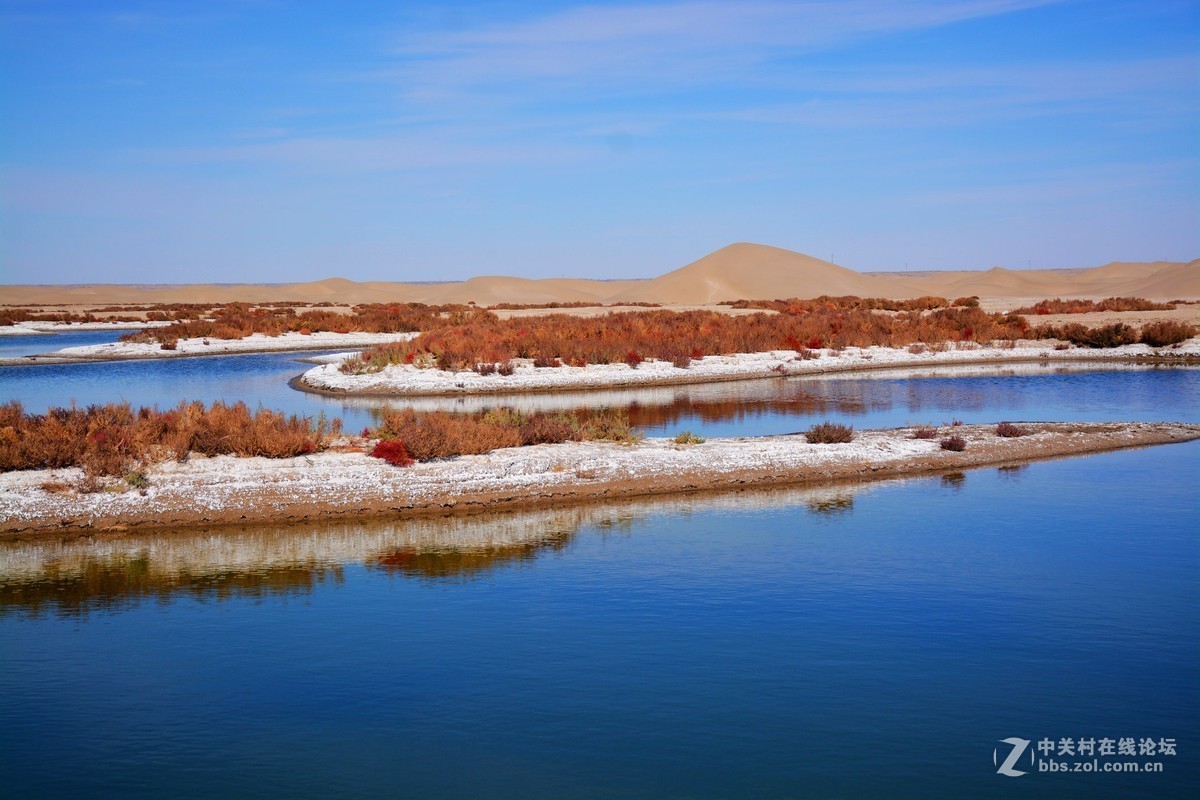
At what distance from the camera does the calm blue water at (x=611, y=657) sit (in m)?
7.08

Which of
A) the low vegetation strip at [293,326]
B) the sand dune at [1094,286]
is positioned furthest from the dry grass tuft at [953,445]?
the sand dune at [1094,286]

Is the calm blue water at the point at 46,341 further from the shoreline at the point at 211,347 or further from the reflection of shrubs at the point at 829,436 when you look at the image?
the reflection of shrubs at the point at 829,436

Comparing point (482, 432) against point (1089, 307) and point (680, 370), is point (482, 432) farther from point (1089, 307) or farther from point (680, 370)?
point (1089, 307)

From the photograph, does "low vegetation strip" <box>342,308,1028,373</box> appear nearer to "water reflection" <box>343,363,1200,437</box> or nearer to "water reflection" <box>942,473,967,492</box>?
"water reflection" <box>343,363,1200,437</box>

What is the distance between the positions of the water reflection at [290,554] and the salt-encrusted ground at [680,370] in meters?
14.4

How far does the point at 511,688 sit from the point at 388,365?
79.0 ft

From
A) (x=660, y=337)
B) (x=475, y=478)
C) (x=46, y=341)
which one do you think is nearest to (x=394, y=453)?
(x=475, y=478)

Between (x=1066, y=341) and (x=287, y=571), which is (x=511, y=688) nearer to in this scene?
(x=287, y=571)

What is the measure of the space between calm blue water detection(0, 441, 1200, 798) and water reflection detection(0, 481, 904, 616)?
0.06 metres

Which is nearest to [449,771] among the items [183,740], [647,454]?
[183,740]

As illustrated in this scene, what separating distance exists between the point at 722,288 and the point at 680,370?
3113 inches

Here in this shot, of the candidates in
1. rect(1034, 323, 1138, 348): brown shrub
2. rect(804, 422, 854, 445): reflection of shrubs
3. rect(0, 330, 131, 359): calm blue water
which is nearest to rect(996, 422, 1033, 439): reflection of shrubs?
rect(804, 422, 854, 445): reflection of shrubs

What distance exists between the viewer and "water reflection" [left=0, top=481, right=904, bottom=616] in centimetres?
1117

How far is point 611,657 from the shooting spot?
8914 mm
